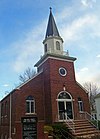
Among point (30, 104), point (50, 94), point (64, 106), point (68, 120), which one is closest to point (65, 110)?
point (64, 106)

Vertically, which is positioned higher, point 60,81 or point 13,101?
point 60,81

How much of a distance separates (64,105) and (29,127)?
24.8ft

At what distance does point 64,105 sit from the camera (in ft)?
75.2

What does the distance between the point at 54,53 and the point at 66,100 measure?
Answer: 248 inches

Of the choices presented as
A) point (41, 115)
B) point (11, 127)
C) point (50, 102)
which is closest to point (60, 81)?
point (50, 102)

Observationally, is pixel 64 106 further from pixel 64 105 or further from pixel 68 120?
pixel 68 120

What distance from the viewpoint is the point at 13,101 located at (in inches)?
855

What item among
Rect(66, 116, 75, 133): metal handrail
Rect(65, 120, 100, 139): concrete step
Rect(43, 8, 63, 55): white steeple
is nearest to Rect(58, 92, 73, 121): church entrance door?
Rect(66, 116, 75, 133): metal handrail

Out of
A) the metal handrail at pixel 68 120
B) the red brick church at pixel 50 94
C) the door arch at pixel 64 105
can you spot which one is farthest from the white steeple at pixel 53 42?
the metal handrail at pixel 68 120

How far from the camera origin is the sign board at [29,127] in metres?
16.0

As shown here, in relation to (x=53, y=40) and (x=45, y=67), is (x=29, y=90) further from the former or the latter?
(x=53, y=40)

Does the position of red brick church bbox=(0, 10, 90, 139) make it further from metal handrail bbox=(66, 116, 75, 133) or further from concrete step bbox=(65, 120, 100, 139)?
concrete step bbox=(65, 120, 100, 139)

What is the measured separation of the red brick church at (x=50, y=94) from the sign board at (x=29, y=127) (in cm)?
300

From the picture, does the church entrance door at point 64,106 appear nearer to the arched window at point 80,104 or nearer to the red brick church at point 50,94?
the red brick church at point 50,94
